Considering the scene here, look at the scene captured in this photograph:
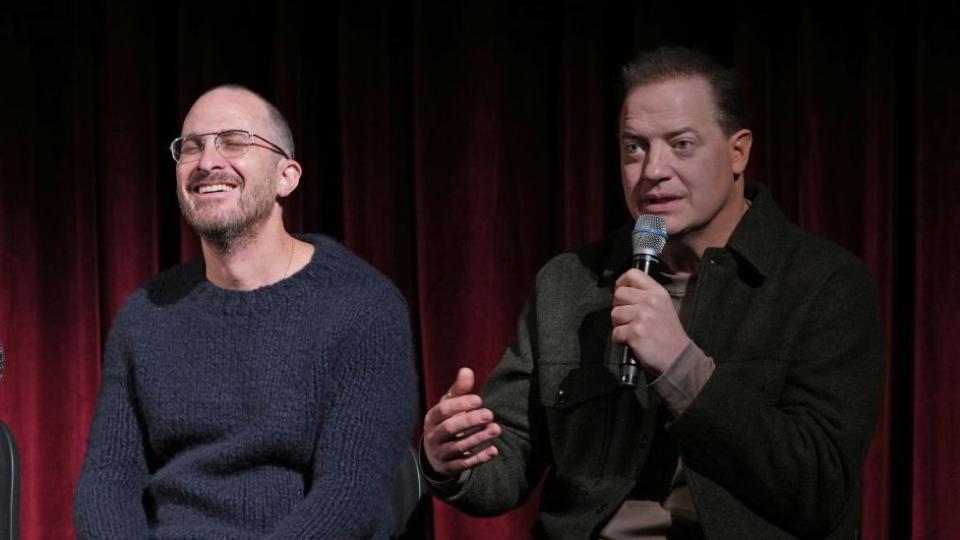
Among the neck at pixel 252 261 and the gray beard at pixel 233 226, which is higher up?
the gray beard at pixel 233 226

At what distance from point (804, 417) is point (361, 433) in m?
0.72

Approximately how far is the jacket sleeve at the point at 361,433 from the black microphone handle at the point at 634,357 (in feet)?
1.49

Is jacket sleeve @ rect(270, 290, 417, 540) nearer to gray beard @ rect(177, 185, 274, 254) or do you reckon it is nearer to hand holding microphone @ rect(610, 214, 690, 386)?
gray beard @ rect(177, 185, 274, 254)

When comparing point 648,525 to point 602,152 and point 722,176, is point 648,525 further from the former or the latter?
point 602,152

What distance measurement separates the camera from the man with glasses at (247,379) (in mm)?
1971

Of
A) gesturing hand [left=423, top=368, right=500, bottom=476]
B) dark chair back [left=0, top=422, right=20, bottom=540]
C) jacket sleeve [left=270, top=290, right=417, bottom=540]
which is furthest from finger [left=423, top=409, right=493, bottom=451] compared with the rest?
dark chair back [left=0, top=422, right=20, bottom=540]

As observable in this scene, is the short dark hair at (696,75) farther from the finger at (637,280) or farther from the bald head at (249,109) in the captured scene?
the bald head at (249,109)

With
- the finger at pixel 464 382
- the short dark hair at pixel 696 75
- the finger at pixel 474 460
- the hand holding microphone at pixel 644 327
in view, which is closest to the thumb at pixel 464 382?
the finger at pixel 464 382

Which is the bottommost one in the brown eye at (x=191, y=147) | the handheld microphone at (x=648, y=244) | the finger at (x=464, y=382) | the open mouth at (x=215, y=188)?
the finger at (x=464, y=382)

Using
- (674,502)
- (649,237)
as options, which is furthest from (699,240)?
(674,502)

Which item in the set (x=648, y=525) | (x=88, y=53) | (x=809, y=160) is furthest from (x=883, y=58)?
(x=88, y=53)

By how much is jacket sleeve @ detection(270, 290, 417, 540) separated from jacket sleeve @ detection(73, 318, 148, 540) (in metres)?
0.29

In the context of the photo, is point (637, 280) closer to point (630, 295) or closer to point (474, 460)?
point (630, 295)

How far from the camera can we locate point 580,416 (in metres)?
2.01
